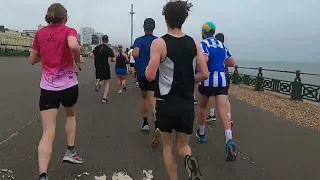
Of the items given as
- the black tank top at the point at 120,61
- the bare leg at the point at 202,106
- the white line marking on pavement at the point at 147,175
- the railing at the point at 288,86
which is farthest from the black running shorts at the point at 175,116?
the black tank top at the point at 120,61

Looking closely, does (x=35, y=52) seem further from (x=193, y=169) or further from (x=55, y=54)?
(x=193, y=169)

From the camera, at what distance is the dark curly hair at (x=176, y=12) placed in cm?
332

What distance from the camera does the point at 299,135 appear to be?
6.72 meters

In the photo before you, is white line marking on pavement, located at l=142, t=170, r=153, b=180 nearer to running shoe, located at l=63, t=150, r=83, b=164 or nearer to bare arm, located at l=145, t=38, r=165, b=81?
running shoe, located at l=63, t=150, r=83, b=164

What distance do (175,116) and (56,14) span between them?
170 centimetres

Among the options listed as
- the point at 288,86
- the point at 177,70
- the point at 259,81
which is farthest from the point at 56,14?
the point at 259,81

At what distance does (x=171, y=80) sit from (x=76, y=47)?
108 cm

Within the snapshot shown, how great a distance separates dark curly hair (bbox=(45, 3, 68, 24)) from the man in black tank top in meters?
1.17

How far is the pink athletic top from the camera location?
3.68 meters

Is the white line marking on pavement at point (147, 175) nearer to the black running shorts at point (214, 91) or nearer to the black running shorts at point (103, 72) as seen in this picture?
the black running shorts at point (214, 91)

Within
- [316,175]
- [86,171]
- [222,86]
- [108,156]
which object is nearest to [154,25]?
[222,86]

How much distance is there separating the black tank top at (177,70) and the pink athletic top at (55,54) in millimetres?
1115

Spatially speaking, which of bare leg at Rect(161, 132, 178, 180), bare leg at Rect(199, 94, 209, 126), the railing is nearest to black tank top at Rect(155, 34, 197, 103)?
bare leg at Rect(161, 132, 178, 180)

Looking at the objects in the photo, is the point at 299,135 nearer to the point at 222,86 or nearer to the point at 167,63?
the point at 222,86
